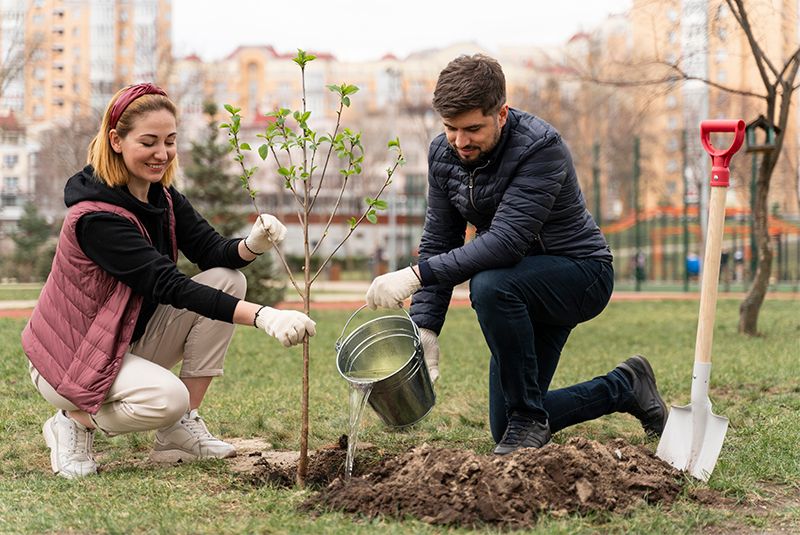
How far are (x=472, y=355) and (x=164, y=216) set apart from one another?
400 centimetres

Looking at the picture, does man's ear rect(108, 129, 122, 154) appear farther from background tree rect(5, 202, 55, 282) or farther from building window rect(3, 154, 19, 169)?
building window rect(3, 154, 19, 169)

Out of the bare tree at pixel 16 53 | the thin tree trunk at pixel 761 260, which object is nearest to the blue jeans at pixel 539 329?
the thin tree trunk at pixel 761 260

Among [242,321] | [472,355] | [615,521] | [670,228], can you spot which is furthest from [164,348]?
[670,228]

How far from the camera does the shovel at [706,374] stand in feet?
10.5

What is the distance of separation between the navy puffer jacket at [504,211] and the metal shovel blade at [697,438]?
648 millimetres

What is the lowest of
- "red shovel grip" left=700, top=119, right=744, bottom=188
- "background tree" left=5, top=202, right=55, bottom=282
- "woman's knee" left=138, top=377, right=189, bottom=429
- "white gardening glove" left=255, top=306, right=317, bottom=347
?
"background tree" left=5, top=202, right=55, bottom=282

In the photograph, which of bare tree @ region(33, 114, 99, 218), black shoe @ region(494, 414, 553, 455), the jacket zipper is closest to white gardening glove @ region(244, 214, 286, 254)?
the jacket zipper

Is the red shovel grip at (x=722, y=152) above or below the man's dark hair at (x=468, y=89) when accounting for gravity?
below

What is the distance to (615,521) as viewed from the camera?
2746mm

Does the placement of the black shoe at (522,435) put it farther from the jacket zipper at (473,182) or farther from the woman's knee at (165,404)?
the woman's knee at (165,404)

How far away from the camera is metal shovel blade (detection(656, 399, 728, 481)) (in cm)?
327

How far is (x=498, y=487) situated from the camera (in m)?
2.81

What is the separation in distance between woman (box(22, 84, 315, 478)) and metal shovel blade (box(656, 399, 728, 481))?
144 centimetres

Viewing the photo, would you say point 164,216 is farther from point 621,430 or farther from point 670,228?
point 670,228
